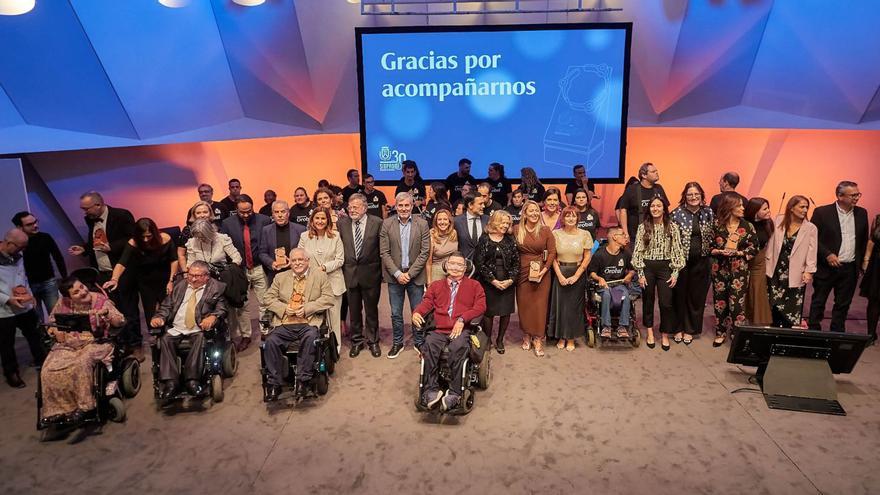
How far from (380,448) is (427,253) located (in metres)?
1.90

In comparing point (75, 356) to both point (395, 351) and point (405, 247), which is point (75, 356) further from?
point (405, 247)

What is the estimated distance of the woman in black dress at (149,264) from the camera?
4895 millimetres

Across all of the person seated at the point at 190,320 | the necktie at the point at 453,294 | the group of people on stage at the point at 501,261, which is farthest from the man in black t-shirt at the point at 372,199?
the necktie at the point at 453,294

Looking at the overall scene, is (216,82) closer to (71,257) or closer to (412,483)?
(71,257)

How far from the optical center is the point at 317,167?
32.6 ft

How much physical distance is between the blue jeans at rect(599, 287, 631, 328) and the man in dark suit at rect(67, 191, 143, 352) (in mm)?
4542

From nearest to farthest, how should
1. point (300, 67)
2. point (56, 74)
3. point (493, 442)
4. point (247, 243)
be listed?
point (493, 442) → point (247, 243) → point (56, 74) → point (300, 67)

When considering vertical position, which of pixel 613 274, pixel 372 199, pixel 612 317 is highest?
pixel 372 199

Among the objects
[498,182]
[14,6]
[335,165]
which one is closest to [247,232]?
[14,6]

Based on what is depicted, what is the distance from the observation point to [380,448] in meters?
3.70

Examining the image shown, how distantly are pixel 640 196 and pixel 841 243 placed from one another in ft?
6.52

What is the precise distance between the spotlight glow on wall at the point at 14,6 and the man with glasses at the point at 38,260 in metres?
2.20

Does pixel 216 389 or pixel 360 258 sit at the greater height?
pixel 360 258

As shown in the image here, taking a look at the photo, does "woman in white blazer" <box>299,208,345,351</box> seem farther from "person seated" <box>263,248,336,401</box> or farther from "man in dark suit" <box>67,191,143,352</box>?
"man in dark suit" <box>67,191,143,352</box>
